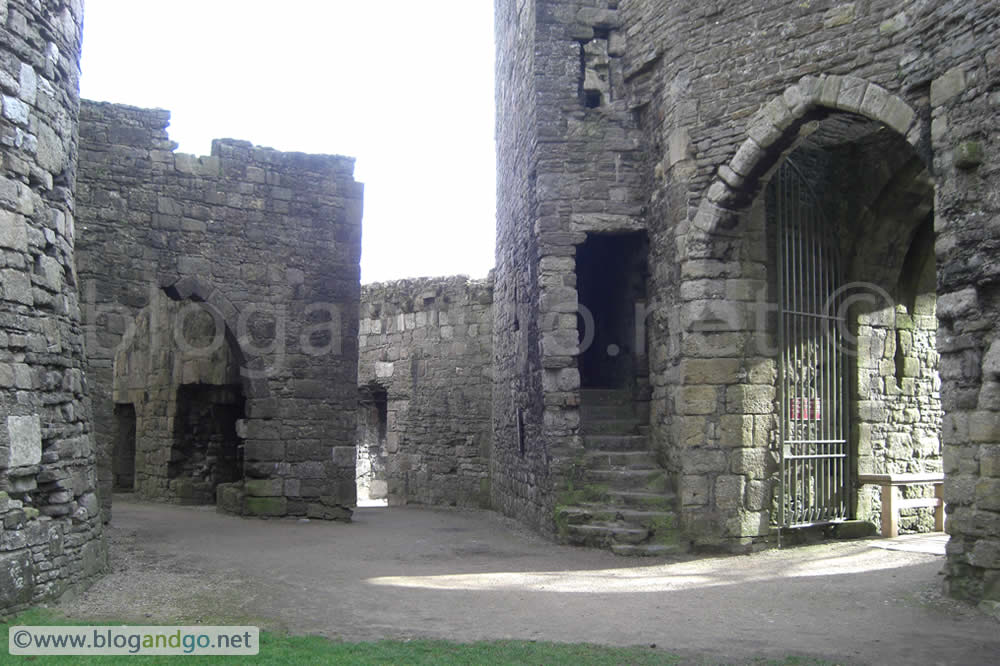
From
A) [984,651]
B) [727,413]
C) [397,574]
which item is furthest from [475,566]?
[984,651]

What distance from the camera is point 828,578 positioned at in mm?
7422

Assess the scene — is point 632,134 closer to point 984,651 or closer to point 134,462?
point 984,651

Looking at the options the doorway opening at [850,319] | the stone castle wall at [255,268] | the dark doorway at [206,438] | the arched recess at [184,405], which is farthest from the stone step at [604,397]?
the dark doorway at [206,438]

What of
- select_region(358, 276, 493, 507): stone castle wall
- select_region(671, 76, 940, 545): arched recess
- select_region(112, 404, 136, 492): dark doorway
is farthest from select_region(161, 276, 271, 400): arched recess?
select_region(112, 404, 136, 492): dark doorway

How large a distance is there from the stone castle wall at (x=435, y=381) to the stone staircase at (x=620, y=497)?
4069 mm

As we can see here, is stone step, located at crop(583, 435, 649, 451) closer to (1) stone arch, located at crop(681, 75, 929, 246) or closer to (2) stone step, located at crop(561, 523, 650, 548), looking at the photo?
(2) stone step, located at crop(561, 523, 650, 548)

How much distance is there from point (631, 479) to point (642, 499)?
0.94 ft

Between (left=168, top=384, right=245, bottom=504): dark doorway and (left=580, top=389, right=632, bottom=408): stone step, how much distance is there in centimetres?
565

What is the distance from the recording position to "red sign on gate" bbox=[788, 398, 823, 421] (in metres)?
9.05

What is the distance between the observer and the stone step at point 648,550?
8422mm

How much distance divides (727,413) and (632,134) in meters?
3.00

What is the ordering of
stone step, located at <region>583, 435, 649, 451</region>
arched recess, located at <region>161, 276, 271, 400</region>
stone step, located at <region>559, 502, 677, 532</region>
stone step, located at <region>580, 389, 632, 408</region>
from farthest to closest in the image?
arched recess, located at <region>161, 276, 271, 400</region>, stone step, located at <region>580, 389, 632, 408</region>, stone step, located at <region>583, 435, 649, 451</region>, stone step, located at <region>559, 502, 677, 532</region>

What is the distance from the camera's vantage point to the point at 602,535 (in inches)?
346

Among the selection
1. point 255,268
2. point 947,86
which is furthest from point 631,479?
point 255,268
